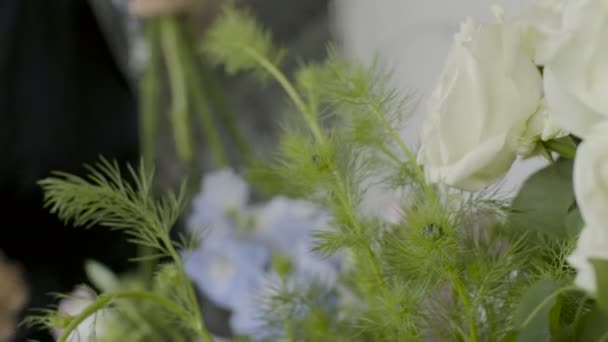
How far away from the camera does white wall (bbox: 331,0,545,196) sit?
2.03 feet

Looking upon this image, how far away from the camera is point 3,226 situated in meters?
1.00

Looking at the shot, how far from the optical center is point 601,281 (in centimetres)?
15

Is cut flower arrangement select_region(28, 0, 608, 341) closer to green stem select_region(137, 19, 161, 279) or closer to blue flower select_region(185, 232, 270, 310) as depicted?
blue flower select_region(185, 232, 270, 310)

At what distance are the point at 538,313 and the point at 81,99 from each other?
97 centimetres

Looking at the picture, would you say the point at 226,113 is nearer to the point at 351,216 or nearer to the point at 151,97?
the point at 151,97

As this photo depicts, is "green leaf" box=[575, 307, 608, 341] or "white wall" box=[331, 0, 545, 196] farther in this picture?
"white wall" box=[331, 0, 545, 196]

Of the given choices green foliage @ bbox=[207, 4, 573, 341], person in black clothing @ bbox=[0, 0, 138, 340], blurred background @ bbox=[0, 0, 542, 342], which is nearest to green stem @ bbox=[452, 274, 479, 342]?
green foliage @ bbox=[207, 4, 573, 341]

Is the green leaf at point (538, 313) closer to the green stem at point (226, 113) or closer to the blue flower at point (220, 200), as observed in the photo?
the blue flower at point (220, 200)

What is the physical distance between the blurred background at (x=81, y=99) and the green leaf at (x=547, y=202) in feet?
2.18

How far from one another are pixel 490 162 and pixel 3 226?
91 cm

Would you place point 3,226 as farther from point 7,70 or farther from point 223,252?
point 223,252

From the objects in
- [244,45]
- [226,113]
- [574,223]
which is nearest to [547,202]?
[574,223]

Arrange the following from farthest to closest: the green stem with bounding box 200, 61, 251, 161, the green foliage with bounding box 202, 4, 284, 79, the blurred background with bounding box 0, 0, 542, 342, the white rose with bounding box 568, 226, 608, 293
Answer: the blurred background with bounding box 0, 0, 542, 342
the green stem with bounding box 200, 61, 251, 161
the green foliage with bounding box 202, 4, 284, 79
the white rose with bounding box 568, 226, 608, 293

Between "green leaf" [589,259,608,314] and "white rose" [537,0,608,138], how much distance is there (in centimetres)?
4
